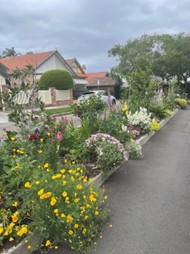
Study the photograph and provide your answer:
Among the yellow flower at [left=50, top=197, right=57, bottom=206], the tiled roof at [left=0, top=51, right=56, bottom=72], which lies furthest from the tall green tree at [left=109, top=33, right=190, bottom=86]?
the yellow flower at [left=50, top=197, right=57, bottom=206]

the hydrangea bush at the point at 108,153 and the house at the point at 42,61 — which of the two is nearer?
the hydrangea bush at the point at 108,153

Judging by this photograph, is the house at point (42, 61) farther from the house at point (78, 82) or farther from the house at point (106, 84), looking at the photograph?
the house at point (106, 84)

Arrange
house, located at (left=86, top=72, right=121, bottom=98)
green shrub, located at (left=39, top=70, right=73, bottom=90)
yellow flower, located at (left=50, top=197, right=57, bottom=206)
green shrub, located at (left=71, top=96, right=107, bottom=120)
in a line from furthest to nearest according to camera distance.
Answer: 1. house, located at (left=86, top=72, right=121, bottom=98)
2. green shrub, located at (left=39, top=70, right=73, bottom=90)
3. green shrub, located at (left=71, top=96, right=107, bottom=120)
4. yellow flower, located at (left=50, top=197, right=57, bottom=206)

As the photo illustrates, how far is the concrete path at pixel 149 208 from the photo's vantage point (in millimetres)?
2775

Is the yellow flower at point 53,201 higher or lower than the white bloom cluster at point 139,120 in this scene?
lower

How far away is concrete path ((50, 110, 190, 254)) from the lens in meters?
2.78

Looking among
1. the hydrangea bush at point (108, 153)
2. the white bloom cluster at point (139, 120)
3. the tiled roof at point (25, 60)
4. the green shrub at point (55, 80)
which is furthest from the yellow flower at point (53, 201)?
the tiled roof at point (25, 60)

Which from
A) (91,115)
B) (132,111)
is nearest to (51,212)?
(91,115)

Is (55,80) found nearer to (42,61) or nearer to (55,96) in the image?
(55,96)

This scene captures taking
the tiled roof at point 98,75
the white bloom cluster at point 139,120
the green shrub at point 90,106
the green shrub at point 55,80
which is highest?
the tiled roof at point 98,75

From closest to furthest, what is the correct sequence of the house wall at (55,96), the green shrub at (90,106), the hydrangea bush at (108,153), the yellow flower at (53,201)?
1. the yellow flower at (53,201)
2. the hydrangea bush at (108,153)
3. the green shrub at (90,106)
4. the house wall at (55,96)

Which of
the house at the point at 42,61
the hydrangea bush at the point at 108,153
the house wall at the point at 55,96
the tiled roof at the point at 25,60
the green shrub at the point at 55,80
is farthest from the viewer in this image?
the tiled roof at the point at 25,60

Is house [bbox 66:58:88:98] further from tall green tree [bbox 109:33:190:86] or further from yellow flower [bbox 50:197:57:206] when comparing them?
yellow flower [bbox 50:197:57:206]

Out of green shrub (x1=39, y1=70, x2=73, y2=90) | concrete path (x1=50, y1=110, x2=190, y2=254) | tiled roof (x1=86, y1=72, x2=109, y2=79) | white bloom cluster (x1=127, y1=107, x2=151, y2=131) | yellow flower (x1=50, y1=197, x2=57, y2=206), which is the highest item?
tiled roof (x1=86, y1=72, x2=109, y2=79)
